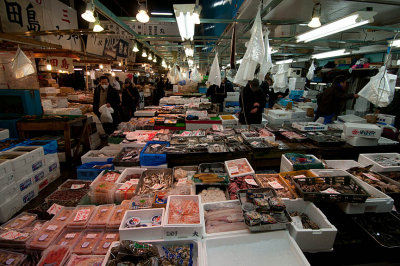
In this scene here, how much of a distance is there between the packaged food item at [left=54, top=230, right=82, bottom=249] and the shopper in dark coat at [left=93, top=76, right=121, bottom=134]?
5.35 meters

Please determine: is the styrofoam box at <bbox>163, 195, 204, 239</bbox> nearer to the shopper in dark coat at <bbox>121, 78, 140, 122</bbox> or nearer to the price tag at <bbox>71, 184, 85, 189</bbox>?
the price tag at <bbox>71, 184, 85, 189</bbox>

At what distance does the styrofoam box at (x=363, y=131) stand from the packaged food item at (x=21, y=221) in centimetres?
602

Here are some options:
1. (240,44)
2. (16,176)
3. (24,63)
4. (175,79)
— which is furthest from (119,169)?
(175,79)

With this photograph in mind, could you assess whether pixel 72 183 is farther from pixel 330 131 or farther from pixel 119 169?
pixel 330 131

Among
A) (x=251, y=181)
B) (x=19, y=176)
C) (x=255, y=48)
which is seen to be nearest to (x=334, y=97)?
(x=255, y=48)

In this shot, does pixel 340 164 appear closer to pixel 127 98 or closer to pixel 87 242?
pixel 87 242

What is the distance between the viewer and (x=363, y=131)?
4133 millimetres

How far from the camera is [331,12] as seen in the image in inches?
204

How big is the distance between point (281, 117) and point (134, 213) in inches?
255

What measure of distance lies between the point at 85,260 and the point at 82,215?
0.72 metres

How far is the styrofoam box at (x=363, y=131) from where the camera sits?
13.4 ft

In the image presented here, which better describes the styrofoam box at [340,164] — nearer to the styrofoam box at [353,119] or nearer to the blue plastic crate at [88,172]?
the styrofoam box at [353,119]

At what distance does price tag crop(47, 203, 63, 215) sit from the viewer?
287 cm

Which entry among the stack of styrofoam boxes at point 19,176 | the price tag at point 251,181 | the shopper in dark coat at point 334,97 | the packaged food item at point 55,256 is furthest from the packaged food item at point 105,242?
the shopper in dark coat at point 334,97
